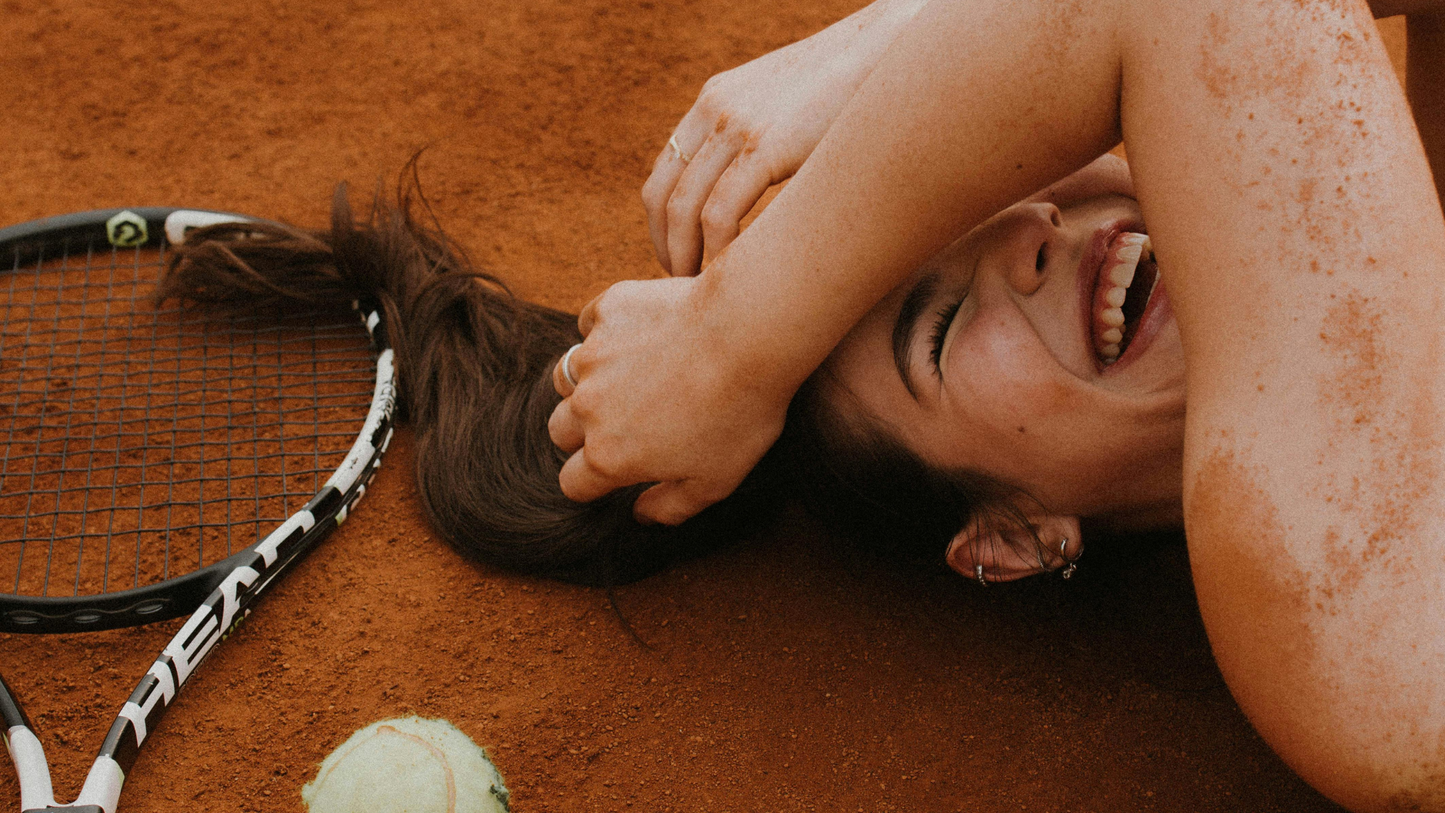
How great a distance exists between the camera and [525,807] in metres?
1.54

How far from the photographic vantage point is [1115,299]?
55.5 inches

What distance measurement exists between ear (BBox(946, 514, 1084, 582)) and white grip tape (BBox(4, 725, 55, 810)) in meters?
1.28

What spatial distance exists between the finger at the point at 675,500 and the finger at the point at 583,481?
0.17ft

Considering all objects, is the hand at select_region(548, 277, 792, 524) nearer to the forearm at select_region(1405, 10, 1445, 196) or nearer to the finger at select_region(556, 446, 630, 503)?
the finger at select_region(556, 446, 630, 503)

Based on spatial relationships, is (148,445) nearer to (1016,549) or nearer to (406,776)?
(406,776)

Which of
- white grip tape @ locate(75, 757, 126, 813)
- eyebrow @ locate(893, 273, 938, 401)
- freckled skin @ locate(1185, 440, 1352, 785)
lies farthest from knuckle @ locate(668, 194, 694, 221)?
white grip tape @ locate(75, 757, 126, 813)

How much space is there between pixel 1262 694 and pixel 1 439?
7.20ft

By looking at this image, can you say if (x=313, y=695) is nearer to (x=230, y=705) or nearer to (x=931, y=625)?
(x=230, y=705)

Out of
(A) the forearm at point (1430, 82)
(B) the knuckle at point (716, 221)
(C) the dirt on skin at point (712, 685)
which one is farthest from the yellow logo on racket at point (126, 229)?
(A) the forearm at point (1430, 82)

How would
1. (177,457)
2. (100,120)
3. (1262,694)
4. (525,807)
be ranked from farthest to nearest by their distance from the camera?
1. (100,120)
2. (177,457)
3. (525,807)
4. (1262,694)

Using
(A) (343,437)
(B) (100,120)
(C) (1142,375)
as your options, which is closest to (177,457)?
(A) (343,437)

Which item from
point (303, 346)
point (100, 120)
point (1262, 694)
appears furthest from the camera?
point (100, 120)

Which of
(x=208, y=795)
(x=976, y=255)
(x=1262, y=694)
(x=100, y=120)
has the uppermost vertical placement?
(x=976, y=255)

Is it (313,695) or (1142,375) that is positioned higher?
(1142,375)
